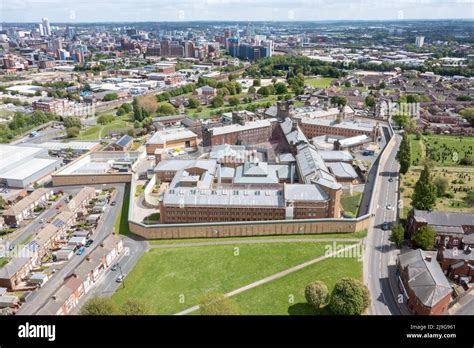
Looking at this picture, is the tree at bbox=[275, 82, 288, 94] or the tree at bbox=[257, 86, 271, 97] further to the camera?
the tree at bbox=[275, 82, 288, 94]

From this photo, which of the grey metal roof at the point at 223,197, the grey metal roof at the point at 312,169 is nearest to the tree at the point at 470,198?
the grey metal roof at the point at 312,169

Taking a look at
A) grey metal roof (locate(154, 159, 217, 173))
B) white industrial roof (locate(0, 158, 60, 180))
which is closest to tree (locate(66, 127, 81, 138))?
white industrial roof (locate(0, 158, 60, 180))

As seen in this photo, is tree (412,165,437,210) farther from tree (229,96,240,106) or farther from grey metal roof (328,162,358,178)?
tree (229,96,240,106)

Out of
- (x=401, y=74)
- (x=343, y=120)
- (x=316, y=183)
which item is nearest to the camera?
(x=316, y=183)

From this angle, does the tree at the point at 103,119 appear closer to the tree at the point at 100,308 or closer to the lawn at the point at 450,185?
the lawn at the point at 450,185

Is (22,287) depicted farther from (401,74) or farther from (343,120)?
(401,74)
